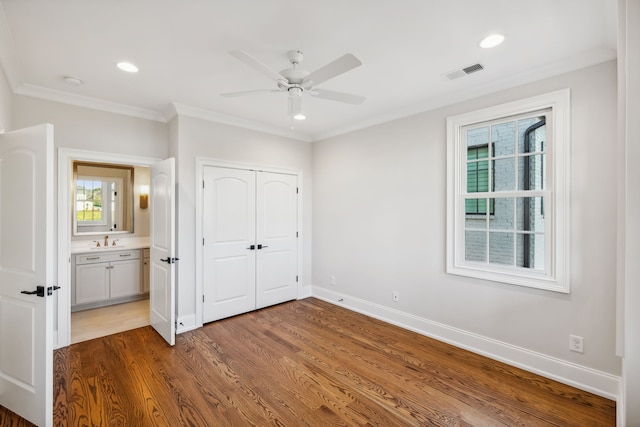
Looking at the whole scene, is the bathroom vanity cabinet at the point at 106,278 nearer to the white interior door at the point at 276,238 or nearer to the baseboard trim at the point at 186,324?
the baseboard trim at the point at 186,324

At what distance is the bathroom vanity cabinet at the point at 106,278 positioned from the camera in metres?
4.10

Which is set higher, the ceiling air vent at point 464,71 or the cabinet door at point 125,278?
the ceiling air vent at point 464,71

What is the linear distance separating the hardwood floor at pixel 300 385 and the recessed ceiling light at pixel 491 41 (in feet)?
8.89

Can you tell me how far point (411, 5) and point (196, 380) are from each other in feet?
10.6

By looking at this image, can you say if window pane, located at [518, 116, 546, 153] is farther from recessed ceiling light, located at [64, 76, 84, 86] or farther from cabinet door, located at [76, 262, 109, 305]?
cabinet door, located at [76, 262, 109, 305]

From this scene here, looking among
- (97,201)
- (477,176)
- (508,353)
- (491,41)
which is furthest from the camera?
(97,201)

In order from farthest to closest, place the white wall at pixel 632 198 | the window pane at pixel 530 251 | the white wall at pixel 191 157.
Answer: the white wall at pixel 191 157 → the window pane at pixel 530 251 → the white wall at pixel 632 198

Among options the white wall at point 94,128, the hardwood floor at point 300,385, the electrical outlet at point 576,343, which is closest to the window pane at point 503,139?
the electrical outlet at point 576,343

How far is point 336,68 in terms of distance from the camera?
192cm

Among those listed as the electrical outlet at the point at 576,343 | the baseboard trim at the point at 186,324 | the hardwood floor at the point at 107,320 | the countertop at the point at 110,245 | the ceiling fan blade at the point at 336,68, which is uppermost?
the ceiling fan blade at the point at 336,68

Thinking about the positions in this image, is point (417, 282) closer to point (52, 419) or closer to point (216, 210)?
point (216, 210)

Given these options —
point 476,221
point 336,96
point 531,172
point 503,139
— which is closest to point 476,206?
point 476,221

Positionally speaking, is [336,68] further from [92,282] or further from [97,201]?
[97,201]

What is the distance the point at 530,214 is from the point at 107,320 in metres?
5.09
